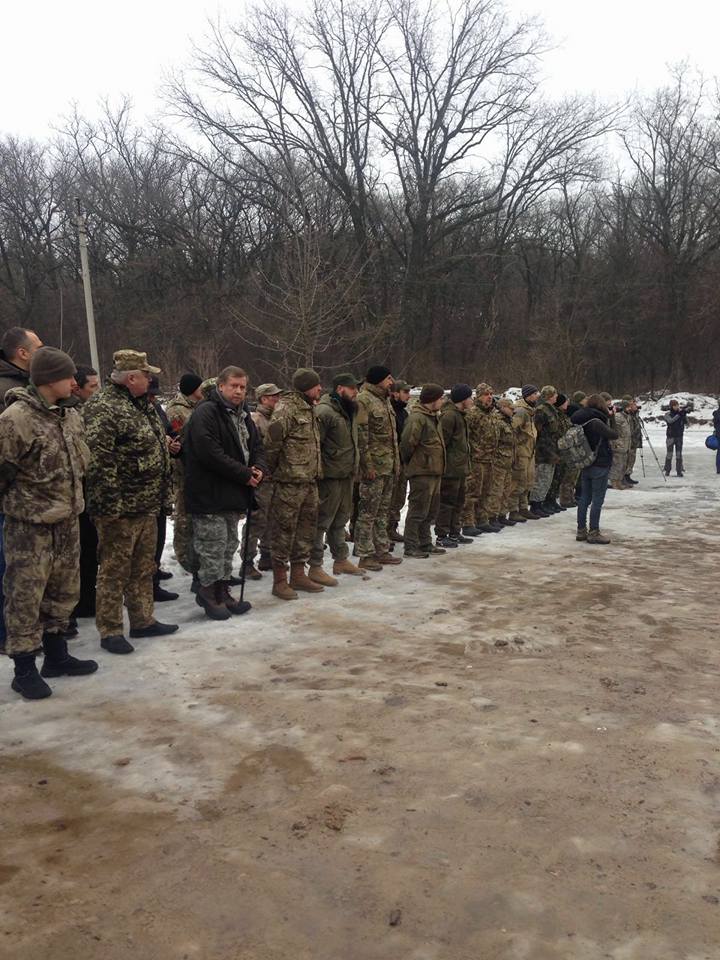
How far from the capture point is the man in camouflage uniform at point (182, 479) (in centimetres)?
705

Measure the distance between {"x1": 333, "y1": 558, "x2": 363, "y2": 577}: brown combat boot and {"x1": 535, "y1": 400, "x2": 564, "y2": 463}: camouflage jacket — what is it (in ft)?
16.1

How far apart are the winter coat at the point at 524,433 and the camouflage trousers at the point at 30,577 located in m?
7.38

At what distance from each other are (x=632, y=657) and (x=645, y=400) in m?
29.2

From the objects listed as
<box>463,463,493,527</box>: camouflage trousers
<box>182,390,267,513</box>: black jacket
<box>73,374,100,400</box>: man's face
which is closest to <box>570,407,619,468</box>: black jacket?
<box>463,463,493,527</box>: camouflage trousers

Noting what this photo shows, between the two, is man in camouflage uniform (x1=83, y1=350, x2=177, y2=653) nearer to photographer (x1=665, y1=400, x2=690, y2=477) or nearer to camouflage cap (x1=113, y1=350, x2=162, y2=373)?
camouflage cap (x1=113, y1=350, x2=162, y2=373)

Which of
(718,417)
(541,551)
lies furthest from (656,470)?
(541,551)

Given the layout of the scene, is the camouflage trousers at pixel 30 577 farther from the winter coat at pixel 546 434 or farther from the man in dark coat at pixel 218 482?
the winter coat at pixel 546 434

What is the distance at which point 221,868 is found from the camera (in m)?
2.90

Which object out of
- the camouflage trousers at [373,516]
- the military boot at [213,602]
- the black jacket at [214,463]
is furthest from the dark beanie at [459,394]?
the military boot at [213,602]

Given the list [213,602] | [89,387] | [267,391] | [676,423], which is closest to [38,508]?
[213,602]

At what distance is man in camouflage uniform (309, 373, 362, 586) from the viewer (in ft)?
24.0

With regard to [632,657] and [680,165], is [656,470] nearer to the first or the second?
[632,657]

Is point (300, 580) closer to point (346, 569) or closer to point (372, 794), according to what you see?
point (346, 569)

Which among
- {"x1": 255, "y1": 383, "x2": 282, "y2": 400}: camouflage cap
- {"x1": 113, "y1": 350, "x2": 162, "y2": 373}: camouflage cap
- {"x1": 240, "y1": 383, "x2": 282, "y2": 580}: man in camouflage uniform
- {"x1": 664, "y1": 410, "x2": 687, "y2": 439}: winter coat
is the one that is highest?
{"x1": 113, "y1": 350, "x2": 162, "y2": 373}: camouflage cap
